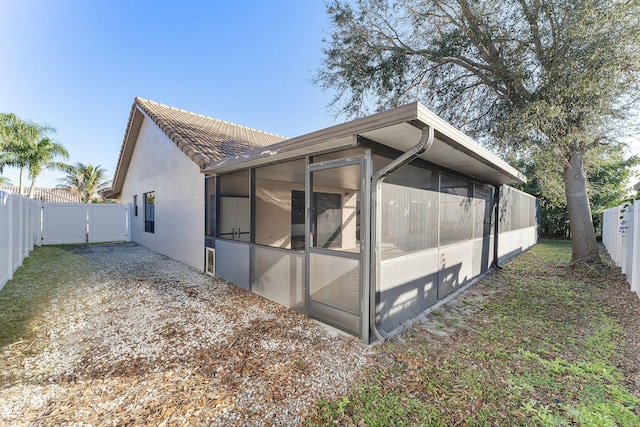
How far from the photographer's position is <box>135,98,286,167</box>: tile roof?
270 inches

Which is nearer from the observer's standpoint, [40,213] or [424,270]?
[424,270]

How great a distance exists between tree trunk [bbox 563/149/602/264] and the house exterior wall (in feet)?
32.2

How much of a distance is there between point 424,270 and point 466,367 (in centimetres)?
166

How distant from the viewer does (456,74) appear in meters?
7.35

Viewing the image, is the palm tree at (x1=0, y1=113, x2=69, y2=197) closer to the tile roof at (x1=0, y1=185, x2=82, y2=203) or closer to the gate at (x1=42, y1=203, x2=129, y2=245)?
the tile roof at (x1=0, y1=185, x2=82, y2=203)

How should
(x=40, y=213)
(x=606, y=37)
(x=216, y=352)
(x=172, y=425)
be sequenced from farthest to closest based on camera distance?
(x=40, y=213) → (x=606, y=37) → (x=216, y=352) → (x=172, y=425)

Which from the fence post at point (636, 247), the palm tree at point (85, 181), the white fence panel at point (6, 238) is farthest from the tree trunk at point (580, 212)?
the palm tree at point (85, 181)

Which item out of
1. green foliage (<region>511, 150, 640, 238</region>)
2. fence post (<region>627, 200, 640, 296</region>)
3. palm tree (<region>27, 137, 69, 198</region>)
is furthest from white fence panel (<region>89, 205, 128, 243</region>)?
fence post (<region>627, 200, 640, 296</region>)

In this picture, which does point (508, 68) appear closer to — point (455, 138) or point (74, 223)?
point (455, 138)

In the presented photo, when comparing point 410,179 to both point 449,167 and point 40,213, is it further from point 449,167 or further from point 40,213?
point 40,213

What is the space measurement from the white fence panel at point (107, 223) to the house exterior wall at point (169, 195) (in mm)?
1305

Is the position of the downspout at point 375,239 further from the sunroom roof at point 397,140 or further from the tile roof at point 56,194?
the tile roof at point 56,194

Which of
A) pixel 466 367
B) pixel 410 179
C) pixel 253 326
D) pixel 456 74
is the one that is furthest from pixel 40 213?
pixel 456 74

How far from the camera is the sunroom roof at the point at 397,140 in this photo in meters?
2.61
